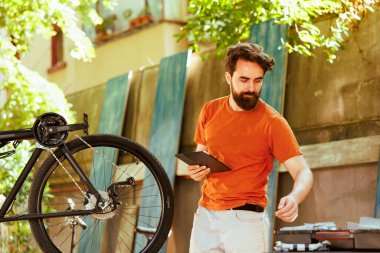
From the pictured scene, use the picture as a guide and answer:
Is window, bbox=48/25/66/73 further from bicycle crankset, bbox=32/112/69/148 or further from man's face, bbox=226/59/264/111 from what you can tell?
man's face, bbox=226/59/264/111

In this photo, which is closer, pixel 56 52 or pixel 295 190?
pixel 295 190

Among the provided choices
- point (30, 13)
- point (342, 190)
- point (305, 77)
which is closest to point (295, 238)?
point (342, 190)

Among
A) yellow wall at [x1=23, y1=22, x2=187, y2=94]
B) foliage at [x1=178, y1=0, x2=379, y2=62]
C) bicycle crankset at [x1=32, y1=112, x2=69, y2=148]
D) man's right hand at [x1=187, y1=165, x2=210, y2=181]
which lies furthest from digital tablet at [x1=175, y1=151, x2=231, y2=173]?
yellow wall at [x1=23, y1=22, x2=187, y2=94]

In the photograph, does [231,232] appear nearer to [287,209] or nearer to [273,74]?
[287,209]

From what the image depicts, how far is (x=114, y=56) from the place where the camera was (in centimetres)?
1130

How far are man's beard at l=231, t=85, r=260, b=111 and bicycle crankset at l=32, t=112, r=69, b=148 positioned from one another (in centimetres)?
72

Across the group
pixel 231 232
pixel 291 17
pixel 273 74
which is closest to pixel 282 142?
pixel 231 232

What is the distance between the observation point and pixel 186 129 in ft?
26.7

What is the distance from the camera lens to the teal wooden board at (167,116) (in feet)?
26.1

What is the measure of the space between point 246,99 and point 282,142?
231mm

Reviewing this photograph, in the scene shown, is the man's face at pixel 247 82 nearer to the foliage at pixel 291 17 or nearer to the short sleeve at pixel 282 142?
the short sleeve at pixel 282 142

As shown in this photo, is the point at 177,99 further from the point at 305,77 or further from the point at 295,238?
the point at 295,238

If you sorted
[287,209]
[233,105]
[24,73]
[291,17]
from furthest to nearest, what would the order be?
[24,73], [291,17], [233,105], [287,209]

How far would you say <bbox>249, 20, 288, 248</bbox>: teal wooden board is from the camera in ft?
22.0
